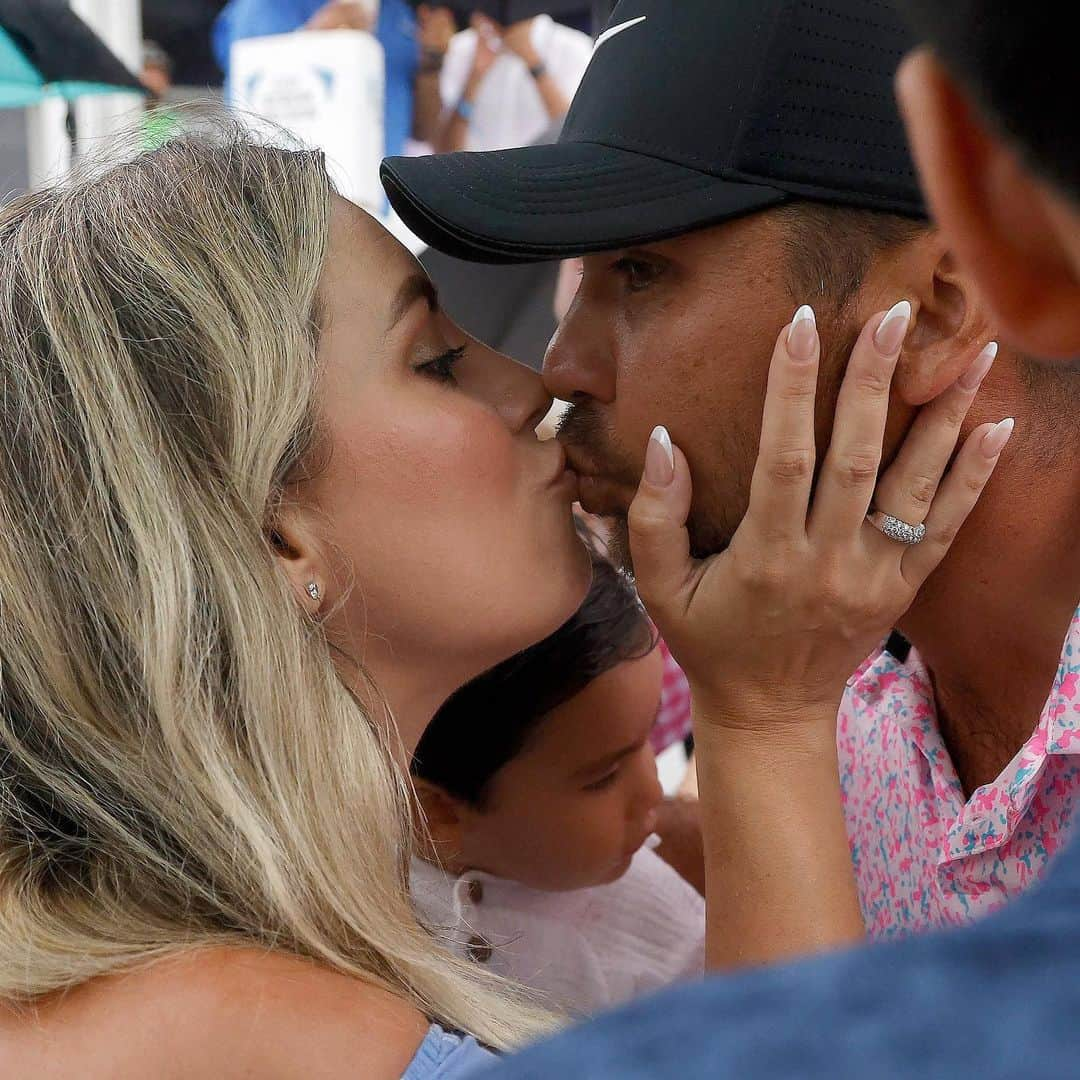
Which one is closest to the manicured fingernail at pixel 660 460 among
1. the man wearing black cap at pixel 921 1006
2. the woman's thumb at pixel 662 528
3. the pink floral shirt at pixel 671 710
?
the woman's thumb at pixel 662 528

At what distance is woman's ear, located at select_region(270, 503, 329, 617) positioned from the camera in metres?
1.24

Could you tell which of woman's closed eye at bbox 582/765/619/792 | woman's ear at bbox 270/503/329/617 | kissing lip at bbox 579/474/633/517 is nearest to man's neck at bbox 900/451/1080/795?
kissing lip at bbox 579/474/633/517

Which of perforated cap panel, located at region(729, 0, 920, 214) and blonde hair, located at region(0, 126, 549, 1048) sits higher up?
perforated cap panel, located at region(729, 0, 920, 214)

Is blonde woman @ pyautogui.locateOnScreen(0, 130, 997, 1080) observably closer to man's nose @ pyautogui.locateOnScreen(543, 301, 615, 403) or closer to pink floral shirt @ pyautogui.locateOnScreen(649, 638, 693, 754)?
man's nose @ pyautogui.locateOnScreen(543, 301, 615, 403)

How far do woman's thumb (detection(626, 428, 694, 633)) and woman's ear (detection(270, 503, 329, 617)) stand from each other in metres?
0.35

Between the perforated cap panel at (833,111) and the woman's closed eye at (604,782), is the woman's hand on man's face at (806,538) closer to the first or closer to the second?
the perforated cap panel at (833,111)

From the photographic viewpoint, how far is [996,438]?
130 cm

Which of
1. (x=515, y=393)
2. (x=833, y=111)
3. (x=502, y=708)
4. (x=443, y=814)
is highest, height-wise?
(x=833, y=111)

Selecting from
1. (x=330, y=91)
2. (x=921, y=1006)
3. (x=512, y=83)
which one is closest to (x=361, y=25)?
(x=330, y=91)

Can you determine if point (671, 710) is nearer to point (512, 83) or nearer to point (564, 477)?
point (564, 477)

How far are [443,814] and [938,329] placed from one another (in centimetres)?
94

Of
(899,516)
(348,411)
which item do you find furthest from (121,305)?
(899,516)

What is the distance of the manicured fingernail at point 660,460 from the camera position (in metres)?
1.35

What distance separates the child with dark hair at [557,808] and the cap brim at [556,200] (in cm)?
64
